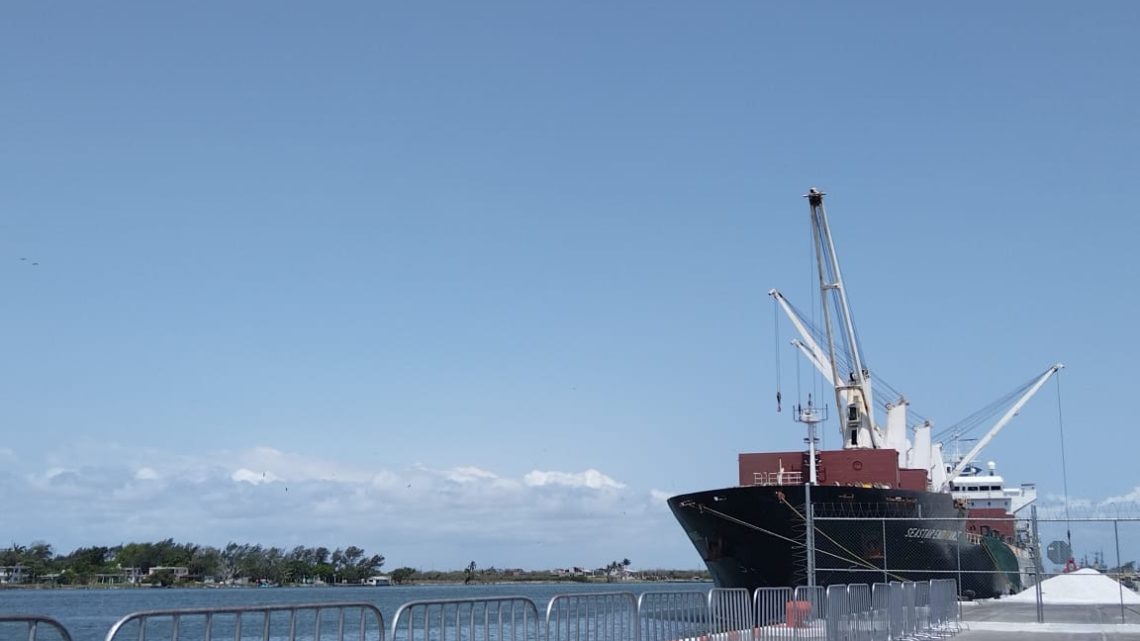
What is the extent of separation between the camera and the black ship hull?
37.5 meters

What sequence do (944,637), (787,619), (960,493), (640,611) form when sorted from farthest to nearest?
A: (960,493)
(944,637)
(787,619)
(640,611)

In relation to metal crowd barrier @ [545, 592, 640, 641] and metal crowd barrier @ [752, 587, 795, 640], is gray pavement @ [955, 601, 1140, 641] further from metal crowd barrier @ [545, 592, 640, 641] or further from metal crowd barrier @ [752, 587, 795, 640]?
metal crowd barrier @ [545, 592, 640, 641]

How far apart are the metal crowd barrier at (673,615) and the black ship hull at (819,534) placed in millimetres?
22052

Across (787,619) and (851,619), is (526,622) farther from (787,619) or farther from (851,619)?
(851,619)

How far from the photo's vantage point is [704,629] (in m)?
14.8

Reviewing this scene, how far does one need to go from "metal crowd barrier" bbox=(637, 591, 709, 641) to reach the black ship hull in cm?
2205

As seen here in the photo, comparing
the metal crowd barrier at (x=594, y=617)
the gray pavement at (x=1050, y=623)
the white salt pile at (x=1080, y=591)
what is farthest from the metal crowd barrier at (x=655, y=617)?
the white salt pile at (x=1080, y=591)

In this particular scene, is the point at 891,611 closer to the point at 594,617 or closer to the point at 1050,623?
the point at 1050,623

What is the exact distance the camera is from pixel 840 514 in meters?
38.2

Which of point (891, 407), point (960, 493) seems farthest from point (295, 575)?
point (891, 407)

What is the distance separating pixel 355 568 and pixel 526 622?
625ft

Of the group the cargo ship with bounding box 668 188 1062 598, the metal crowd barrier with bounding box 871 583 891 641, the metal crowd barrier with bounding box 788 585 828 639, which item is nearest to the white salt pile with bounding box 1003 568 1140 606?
the cargo ship with bounding box 668 188 1062 598

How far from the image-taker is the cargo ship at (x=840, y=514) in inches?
1481

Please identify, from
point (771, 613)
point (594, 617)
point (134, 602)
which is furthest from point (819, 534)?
point (134, 602)
